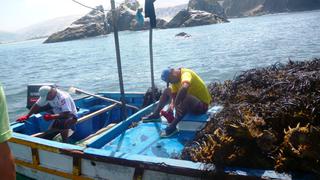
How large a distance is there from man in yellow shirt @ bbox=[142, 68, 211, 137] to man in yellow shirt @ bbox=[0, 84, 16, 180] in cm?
451

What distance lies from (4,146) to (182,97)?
4.61 m

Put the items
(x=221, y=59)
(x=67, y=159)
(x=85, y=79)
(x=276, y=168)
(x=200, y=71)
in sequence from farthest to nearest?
(x=221, y=59), (x=85, y=79), (x=200, y=71), (x=67, y=159), (x=276, y=168)

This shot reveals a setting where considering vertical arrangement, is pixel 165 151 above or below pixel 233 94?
below

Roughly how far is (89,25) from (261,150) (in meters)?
101

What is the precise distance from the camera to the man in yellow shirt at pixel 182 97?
6.59 metres

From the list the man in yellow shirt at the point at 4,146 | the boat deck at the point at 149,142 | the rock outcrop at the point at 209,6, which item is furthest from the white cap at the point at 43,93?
the rock outcrop at the point at 209,6

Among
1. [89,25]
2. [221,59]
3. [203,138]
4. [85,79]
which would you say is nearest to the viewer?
[203,138]

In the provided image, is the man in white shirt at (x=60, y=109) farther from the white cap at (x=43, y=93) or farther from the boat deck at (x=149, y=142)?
the boat deck at (x=149, y=142)

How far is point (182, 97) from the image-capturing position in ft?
21.5

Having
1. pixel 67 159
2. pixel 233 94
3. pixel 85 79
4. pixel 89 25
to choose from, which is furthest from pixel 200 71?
pixel 89 25

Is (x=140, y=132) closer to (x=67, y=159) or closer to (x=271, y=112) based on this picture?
(x=67, y=159)

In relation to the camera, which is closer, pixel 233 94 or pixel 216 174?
pixel 216 174

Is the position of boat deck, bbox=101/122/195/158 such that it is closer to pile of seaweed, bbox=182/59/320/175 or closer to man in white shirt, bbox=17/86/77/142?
pile of seaweed, bbox=182/59/320/175

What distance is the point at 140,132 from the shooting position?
6961mm
